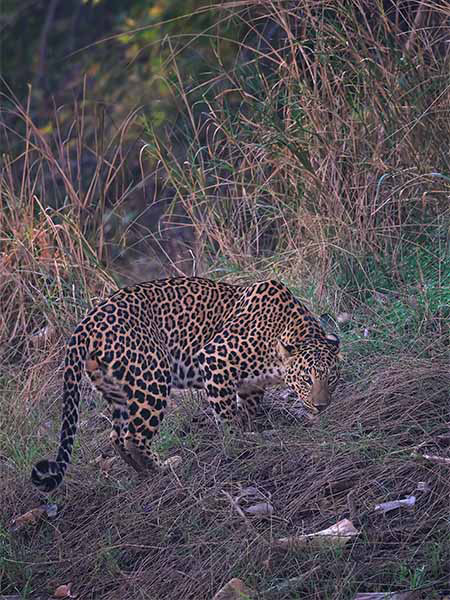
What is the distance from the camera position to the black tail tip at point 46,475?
514 centimetres

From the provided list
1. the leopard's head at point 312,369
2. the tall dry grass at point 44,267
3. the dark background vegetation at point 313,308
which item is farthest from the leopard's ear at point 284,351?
the tall dry grass at point 44,267

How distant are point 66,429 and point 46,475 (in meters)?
0.29

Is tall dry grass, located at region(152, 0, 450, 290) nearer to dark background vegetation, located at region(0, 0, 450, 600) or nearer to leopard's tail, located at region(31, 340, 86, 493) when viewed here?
dark background vegetation, located at region(0, 0, 450, 600)

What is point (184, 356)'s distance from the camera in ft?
19.6

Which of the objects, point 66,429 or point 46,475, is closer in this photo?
point 46,475

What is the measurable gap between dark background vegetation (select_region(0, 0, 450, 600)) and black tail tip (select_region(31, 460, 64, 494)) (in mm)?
275

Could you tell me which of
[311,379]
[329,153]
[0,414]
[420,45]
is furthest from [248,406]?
[420,45]

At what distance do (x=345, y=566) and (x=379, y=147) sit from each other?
3.14 m

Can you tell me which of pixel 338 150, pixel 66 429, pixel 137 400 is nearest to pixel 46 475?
pixel 66 429

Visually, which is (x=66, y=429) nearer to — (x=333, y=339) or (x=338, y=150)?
(x=333, y=339)

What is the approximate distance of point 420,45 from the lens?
24.6 ft

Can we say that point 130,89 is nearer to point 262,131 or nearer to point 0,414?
point 262,131

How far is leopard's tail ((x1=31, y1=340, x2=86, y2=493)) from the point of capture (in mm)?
5164

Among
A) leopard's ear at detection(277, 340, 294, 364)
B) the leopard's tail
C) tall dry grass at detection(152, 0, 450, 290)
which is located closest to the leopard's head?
leopard's ear at detection(277, 340, 294, 364)
